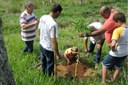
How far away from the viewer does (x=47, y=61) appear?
619 centimetres

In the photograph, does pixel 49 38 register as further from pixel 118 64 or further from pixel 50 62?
pixel 118 64

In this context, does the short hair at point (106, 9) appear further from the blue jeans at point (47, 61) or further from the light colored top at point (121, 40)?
the blue jeans at point (47, 61)

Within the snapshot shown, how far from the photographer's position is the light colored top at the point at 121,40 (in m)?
5.62

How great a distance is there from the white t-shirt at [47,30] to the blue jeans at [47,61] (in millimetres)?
102

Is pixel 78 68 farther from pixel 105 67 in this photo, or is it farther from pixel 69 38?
pixel 69 38

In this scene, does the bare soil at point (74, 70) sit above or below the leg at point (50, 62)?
below

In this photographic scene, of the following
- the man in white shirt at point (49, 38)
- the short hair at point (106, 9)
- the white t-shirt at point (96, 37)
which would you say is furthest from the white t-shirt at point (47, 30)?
the white t-shirt at point (96, 37)

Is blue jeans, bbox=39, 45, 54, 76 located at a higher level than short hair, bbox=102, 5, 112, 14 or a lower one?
lower

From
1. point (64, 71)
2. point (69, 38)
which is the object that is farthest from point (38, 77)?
point (69, 38)

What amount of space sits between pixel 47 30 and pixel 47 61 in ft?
2.06

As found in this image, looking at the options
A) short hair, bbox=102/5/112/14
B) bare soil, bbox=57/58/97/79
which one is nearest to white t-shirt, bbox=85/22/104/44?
bare soil, bbox=57/58/97/79

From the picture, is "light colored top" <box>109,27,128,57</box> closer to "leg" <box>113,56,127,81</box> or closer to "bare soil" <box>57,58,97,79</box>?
"leg" <box>113,56,127,81</box>

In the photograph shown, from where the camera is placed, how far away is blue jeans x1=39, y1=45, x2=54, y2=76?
239 inches

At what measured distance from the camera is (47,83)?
17.5 feet
